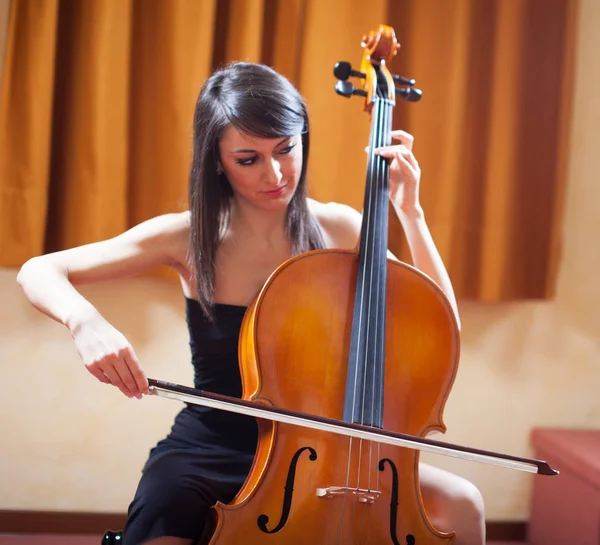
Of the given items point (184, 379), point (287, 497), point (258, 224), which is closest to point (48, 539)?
point (184, 379)

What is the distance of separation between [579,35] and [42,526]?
224 centimetres

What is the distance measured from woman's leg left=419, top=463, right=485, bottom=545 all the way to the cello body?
12 centimetres

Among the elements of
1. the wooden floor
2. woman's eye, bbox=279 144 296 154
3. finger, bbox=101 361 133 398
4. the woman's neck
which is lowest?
the wooden floor

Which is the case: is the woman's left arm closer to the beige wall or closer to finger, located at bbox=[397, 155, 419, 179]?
finger, located at bbox=[397, 155, 419, 179]

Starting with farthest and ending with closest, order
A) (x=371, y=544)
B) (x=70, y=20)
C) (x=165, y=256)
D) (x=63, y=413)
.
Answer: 1. (x=63, y=413)
2. (x=70, y=20)
3. (x=165, y=256)
4. (x=371, y=544)

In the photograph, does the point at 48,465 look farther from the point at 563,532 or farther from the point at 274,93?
the point at 563,532

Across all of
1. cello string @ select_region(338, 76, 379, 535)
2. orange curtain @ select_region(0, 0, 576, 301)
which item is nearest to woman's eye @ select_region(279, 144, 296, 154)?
cello string @ select_region(338, 76, 379, 535)

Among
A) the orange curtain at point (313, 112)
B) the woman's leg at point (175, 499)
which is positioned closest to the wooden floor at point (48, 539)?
the orange curtain at point (313, 112)

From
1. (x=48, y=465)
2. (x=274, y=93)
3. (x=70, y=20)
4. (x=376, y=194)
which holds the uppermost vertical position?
(x=70, y=20)

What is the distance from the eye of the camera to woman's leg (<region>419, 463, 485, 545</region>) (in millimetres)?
1153

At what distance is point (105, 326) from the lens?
102 cm

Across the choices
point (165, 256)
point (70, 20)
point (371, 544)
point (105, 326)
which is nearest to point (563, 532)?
point (371, 544)

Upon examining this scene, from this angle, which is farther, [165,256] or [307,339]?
[165,256]

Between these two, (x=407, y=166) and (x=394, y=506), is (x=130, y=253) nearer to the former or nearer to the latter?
(x=407, y=166)
